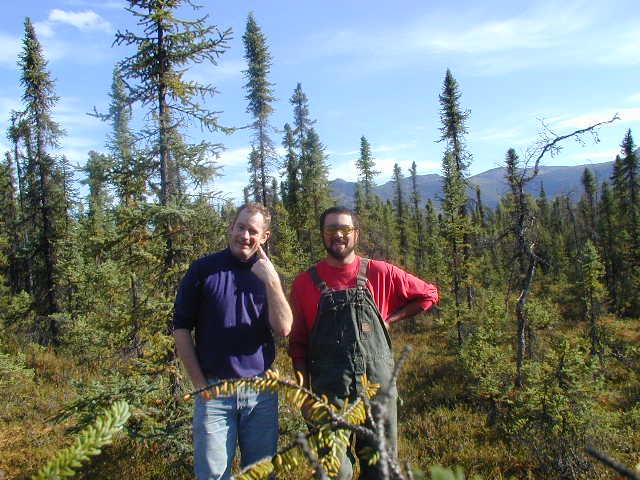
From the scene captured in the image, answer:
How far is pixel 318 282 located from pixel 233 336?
70 centimetres

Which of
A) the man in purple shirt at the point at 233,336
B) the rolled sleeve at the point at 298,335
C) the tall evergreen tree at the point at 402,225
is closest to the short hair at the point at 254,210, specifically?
the man in purple shirt at the point at 233,336

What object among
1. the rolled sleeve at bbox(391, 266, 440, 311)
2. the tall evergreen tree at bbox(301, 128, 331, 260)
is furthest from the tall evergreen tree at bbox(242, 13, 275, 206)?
the rolled sleeve at bbox(391, 266, 440, 311)

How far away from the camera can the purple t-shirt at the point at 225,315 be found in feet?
8.75

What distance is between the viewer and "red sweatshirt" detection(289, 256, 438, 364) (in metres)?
3.03

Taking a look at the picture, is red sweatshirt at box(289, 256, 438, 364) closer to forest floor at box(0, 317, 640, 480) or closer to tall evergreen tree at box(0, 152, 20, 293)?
forest floor at box(0, 317, 640, 480)

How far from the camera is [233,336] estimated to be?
2.69 meters

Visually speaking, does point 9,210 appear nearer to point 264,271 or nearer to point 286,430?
point 286,430

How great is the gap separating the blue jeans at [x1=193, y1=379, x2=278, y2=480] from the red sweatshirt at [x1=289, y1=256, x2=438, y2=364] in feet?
1.50

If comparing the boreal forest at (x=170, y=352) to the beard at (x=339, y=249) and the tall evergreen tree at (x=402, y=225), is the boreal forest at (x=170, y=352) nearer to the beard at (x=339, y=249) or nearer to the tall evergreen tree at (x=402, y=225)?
the beard at (x=339, y=249)

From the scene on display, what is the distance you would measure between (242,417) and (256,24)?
26.3m

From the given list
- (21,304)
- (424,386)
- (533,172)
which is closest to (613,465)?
(533,172)

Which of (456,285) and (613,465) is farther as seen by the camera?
(456,285)

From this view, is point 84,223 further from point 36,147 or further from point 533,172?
point 533,172

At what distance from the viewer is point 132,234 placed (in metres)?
6.27
